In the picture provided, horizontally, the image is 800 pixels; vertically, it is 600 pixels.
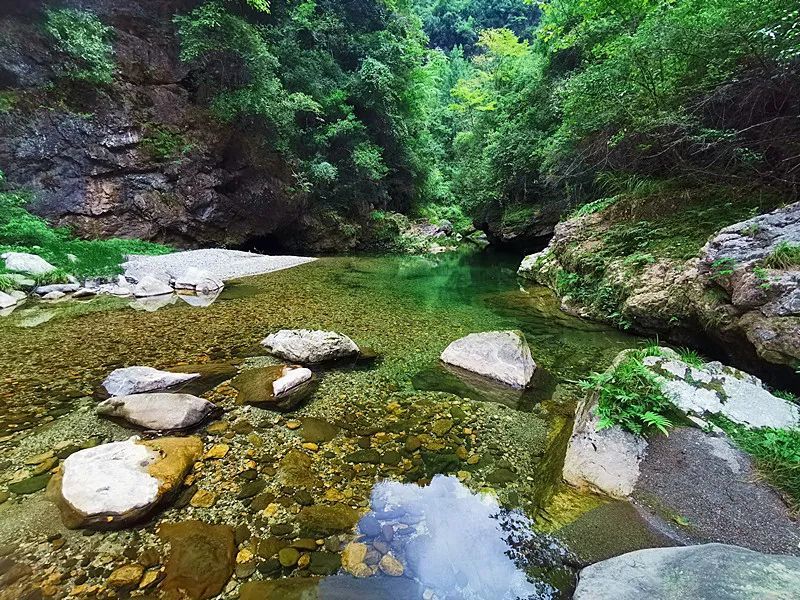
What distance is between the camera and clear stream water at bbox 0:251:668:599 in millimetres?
2049

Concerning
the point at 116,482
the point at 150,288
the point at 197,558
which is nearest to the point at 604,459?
the point at 197,558

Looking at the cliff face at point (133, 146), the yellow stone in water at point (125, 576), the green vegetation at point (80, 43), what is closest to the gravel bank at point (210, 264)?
the cliff face at point (133, 146)

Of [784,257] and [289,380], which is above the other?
[784,257]

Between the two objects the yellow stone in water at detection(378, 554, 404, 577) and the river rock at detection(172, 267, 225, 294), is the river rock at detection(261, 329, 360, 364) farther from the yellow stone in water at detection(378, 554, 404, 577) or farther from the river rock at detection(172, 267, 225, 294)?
the river rock at detection(172, 267, 225, 294)

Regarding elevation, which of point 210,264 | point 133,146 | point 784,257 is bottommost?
point 210,264

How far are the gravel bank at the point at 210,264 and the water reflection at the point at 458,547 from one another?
333 inches

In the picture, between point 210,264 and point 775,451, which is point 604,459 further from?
point 210,264

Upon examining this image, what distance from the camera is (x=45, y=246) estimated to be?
352 inches

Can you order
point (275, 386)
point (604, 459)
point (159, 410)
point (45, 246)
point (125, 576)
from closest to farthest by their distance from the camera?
point (125, 576)
point (604, 459)
point (159, 410)
point (275, 386)
point (45, 246)

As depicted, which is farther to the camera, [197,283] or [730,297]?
[197,283]

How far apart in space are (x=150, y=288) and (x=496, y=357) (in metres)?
7.32

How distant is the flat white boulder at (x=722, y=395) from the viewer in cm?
270

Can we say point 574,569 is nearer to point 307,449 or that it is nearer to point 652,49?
point 307,449

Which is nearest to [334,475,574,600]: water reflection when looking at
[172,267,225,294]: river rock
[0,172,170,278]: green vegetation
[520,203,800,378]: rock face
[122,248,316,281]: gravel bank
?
[520,203,800,378]: rock face
